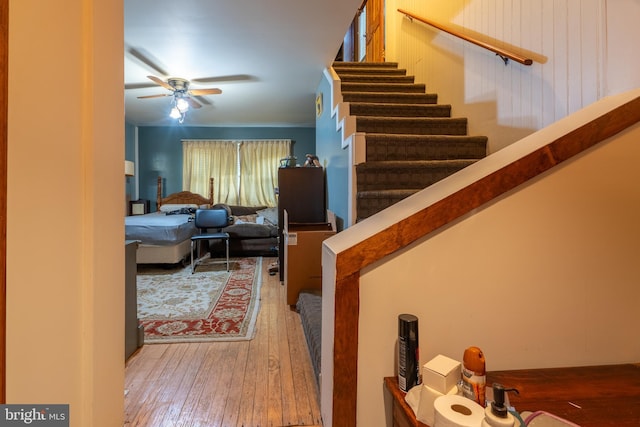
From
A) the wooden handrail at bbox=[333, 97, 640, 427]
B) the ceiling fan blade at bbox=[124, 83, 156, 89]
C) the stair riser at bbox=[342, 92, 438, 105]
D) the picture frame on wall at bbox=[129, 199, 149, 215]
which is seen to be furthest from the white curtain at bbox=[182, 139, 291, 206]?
the wooden handrail at bbox=[333, 97, 640, 427]

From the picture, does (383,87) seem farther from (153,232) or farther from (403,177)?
(153,232)

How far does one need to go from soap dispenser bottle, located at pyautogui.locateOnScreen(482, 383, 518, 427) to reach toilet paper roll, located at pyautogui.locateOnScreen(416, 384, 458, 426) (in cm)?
12

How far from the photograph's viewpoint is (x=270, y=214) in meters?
5.85

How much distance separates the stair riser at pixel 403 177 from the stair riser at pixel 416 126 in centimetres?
54

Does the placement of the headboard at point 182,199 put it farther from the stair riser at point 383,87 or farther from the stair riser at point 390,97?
the stair riser at point 390,97

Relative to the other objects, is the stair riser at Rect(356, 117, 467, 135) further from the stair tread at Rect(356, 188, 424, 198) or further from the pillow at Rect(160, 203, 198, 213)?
the pillow at Rect(160, 203, 198, 213)

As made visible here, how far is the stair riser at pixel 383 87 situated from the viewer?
3.29 metres

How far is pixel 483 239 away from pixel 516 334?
0.31m

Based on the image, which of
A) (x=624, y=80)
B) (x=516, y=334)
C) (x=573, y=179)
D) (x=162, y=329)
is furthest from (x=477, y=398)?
(x=162, y=329)

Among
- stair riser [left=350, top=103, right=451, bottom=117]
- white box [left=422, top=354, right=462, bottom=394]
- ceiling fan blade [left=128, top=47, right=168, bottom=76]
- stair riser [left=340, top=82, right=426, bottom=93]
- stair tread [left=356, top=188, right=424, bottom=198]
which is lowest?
white box [left=422, top=354, right=462, bottom=394]

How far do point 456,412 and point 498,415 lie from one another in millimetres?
89

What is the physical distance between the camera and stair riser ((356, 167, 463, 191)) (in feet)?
7.50

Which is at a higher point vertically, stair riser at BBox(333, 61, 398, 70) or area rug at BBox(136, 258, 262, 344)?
stair riser at BBox(333, 61, 398, 70)

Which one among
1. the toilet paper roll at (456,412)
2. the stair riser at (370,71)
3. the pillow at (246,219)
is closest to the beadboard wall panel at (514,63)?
the stair riser at (370,71)
